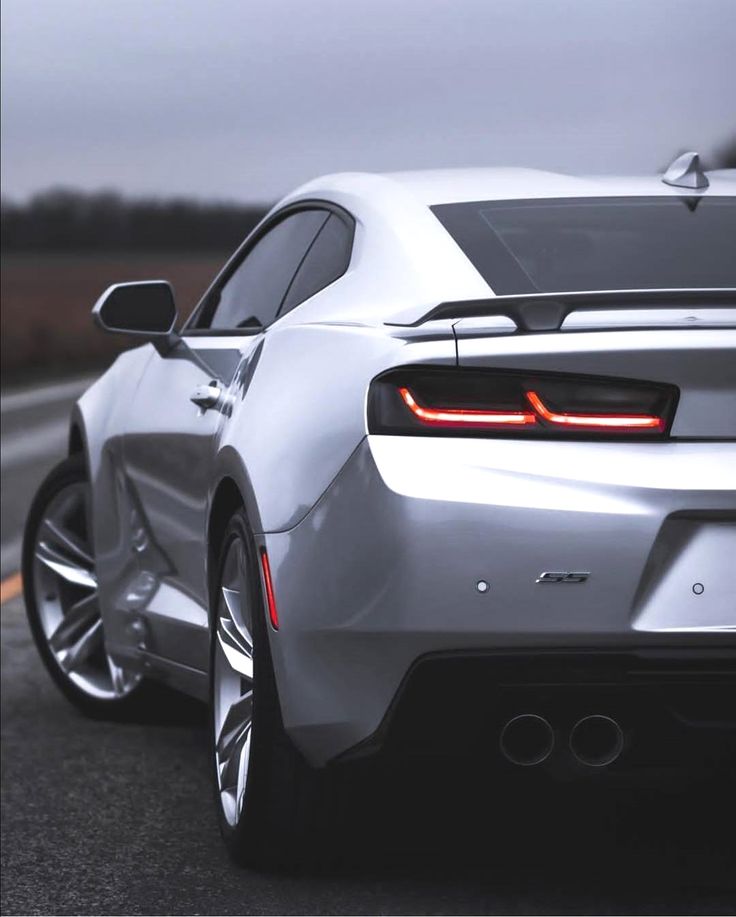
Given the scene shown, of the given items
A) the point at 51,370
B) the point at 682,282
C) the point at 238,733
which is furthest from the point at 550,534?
the point at 51,370

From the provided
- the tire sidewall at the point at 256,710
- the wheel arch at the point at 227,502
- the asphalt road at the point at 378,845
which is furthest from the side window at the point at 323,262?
the asphalt road at the point at 378,845

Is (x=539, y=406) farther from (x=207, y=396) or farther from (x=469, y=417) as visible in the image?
(x=207, y=396)

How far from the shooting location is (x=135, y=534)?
5.56 m

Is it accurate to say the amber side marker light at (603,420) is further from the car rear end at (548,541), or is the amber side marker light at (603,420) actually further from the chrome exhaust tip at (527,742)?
the chrome exhaust tip at (527,742)

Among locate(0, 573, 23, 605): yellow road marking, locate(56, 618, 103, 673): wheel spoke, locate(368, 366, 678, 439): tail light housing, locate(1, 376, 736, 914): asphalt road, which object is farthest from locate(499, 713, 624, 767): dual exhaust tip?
locate(0, 573, 23, 605): yellow road marking

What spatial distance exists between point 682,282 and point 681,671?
35.2 inches

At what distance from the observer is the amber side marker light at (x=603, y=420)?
3492 millimetres

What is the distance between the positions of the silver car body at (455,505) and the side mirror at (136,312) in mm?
1242

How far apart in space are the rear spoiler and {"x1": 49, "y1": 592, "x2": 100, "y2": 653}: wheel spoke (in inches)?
112

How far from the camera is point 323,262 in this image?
182 inches

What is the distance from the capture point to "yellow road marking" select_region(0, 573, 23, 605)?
826 cm

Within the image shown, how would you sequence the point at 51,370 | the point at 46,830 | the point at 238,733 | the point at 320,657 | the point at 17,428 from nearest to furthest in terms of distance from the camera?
the point at 320,657
the point at 238,733
the point at 46,830
the point at 17,428
the point at 51,370

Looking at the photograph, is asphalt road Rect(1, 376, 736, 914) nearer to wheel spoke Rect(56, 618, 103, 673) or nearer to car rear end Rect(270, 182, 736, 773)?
car rear end Rect(270, 182, 736, 773)

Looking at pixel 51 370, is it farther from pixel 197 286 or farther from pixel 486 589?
pixel 486 589
